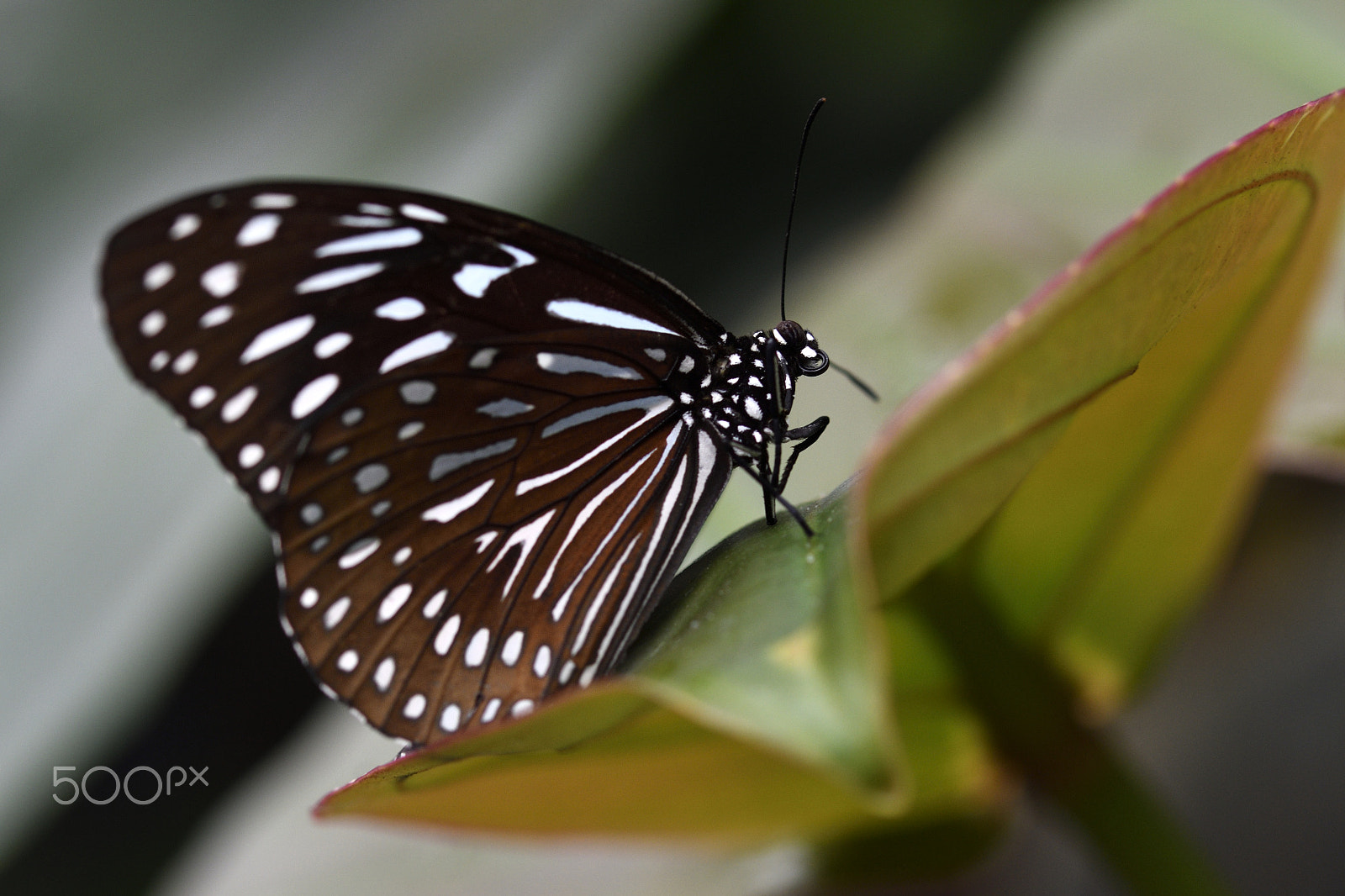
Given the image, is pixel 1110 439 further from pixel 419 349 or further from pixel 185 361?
pixel 185 361

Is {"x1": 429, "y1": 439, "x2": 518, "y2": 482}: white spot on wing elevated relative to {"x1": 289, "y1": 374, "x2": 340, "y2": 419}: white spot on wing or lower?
lower

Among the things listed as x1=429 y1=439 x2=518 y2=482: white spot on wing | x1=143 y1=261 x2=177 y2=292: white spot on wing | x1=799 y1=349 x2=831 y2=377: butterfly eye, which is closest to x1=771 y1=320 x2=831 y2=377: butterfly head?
x1=799 y1=349 x2=831 y2=377: butterfly eye

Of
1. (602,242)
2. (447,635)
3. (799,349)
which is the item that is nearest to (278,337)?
(447,635)

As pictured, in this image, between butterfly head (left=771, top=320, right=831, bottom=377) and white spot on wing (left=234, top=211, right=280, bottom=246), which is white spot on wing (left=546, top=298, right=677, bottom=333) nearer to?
butterfly head (left=771, top=320, right=831, bottom=377)

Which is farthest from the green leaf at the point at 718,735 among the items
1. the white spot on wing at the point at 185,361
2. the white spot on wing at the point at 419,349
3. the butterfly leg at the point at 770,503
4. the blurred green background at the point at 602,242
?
the white spot on wing at the point at 185,361

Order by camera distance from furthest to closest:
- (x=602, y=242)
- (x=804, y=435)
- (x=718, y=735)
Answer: (x=602, y=242) < (x=804, y=435) < (x=718, y=735)

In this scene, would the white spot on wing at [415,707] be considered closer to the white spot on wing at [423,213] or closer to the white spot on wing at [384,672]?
the white spot on wing at [384,672]

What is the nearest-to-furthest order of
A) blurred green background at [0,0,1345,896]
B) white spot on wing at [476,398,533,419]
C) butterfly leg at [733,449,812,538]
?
butterfly leg at [733,449,812,538] → white spot on wing at [476,398,533,419] → blurred green background at [0,0,1345,896]
